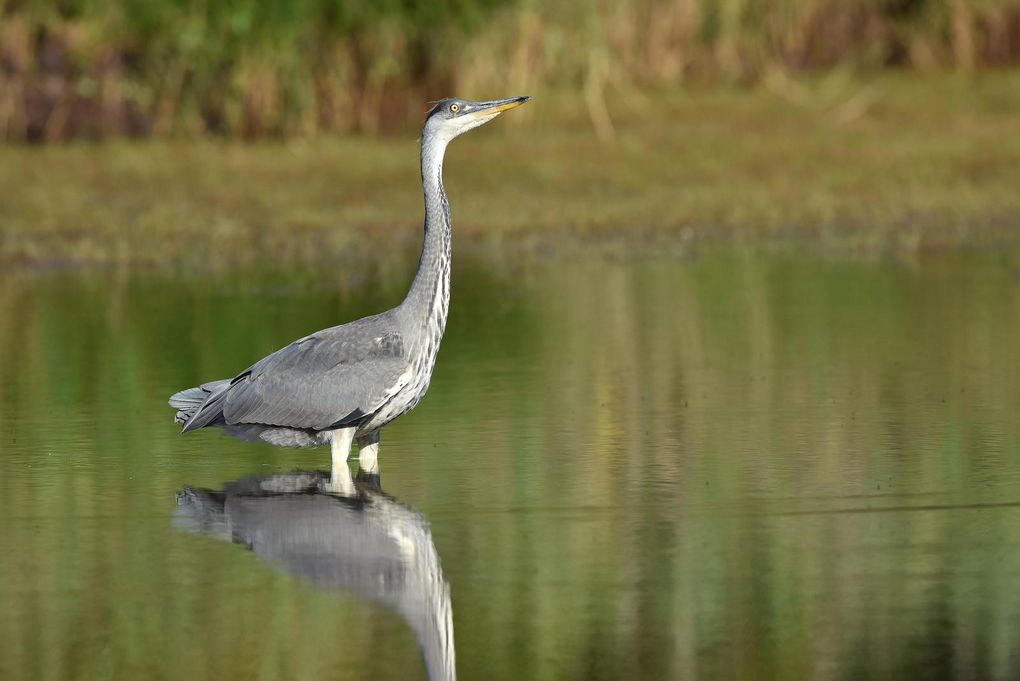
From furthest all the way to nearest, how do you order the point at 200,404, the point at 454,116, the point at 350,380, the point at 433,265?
the point at 454,116 < the point at 200,404 < the point at 433,265 < the point at 350,380

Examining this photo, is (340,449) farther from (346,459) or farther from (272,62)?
(272,62)

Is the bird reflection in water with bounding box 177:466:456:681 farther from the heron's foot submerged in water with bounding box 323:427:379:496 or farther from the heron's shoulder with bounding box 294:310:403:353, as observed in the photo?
the heron's shoulder with bounding box 294:310:403:353

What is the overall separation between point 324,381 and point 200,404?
2.82ft

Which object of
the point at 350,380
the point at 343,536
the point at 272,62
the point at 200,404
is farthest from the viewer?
the point at 272,62

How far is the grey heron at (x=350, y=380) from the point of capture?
9781 mm

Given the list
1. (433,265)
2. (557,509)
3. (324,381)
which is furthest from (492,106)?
(557,509)

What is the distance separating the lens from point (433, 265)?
33.3 feet

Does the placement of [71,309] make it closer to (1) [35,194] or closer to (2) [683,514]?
(1) [35,194]

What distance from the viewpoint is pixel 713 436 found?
10812 millimetres

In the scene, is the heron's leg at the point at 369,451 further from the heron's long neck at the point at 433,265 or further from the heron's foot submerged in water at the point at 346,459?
the heron's long neck at the point at 433,265

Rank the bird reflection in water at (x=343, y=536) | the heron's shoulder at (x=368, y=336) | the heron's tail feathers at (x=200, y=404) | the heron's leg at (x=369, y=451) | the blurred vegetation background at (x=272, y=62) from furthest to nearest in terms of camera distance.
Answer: the blurred vegetation background at (x=272, y=62) → the heron's tail feathers at (x=200, y=404) → the heron's leg at (x=369, y=451) → the heron's shoulder at (x=368, y=336) → the bird reflection in water at (x=343, y=536)

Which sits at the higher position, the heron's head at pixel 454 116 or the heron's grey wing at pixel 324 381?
the heron's head at pixel 454 116

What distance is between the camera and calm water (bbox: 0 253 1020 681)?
23.6 feet

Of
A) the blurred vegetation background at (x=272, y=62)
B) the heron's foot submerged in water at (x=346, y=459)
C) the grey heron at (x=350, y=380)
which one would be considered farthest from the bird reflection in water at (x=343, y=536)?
the blurred vegetation background at (x=272, y=62)
